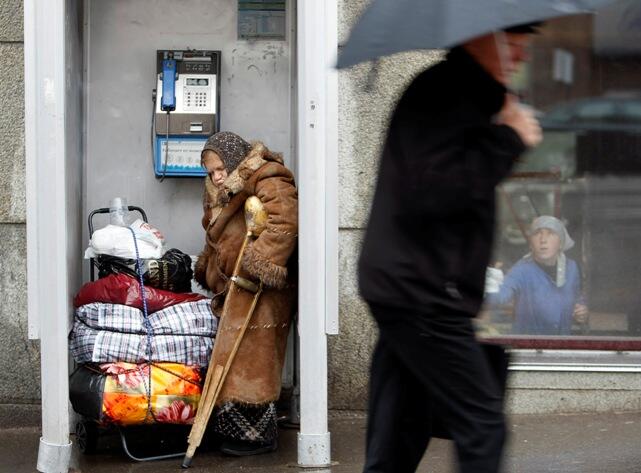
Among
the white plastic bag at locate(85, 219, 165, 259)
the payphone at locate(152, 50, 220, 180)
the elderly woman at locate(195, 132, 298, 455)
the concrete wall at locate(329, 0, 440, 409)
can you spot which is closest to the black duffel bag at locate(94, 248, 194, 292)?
the white plastic bag at locate(85, 219, 165, 259)

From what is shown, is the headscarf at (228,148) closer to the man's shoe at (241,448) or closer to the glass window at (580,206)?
the man's shoe at (241,448)

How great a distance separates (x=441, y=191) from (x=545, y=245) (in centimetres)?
346

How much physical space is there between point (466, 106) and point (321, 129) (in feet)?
6.70

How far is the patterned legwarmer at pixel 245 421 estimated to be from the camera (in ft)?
18.2

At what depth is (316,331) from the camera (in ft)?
17.4

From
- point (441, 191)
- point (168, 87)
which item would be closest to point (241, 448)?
point (168, 87)

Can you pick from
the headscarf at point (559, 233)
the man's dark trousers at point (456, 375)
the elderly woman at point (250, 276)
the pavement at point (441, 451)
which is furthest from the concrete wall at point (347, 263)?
the man's dark trousers at point (456, 375)

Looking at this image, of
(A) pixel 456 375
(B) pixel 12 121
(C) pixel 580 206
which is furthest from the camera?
(C) pixel 580 206

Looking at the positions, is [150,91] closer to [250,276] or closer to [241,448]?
[250,276]

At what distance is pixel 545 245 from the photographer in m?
6.52

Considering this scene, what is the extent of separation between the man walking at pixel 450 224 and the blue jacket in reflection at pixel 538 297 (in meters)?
3.22

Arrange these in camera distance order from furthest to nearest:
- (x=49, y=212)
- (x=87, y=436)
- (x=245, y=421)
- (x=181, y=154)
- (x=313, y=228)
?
(x=181, y=154)
(x=87, y=436)
(x=245, y=421)
(x=313, y=228)
(x=49, y=212)

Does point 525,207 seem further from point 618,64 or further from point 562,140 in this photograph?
point 618,64

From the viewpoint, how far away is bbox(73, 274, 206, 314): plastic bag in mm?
5484
